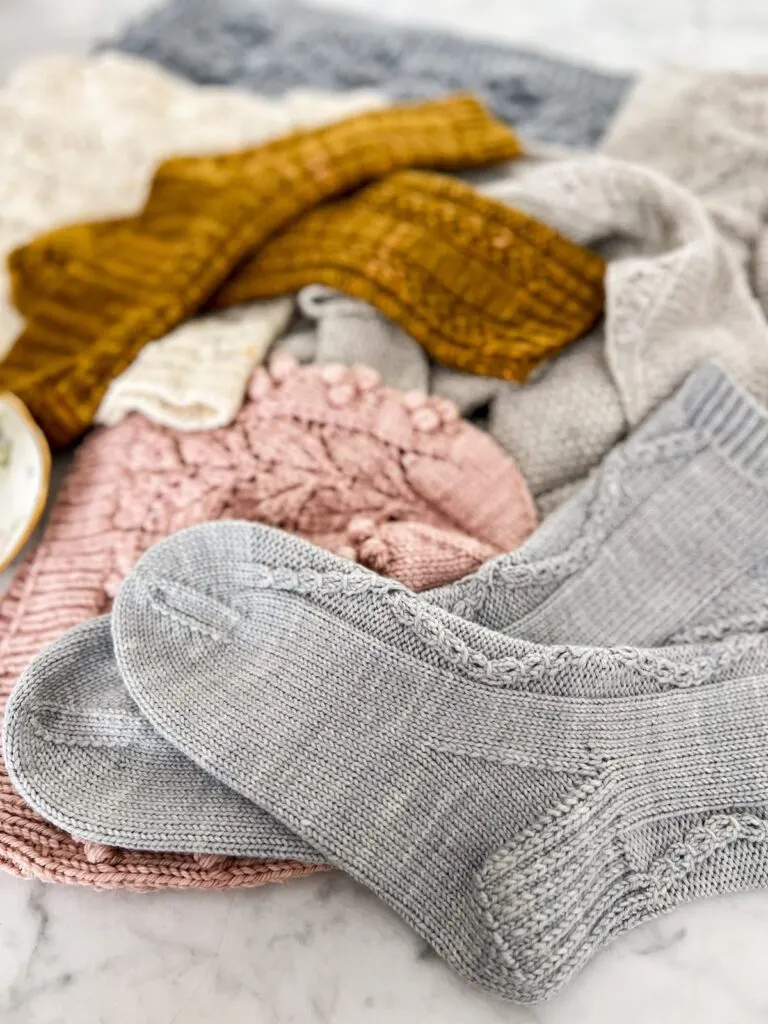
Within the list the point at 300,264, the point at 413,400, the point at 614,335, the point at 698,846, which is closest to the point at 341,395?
the point at 413,400

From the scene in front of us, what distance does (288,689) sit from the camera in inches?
29.7

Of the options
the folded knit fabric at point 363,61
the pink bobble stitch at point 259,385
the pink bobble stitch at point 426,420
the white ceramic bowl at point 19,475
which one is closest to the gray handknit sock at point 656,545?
the pink bobble stitch at point 426,420

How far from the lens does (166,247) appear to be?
1.05 metres

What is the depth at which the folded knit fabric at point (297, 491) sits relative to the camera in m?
0.85

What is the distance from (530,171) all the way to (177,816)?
2.77 feet

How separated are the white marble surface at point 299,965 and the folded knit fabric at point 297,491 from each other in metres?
0.23

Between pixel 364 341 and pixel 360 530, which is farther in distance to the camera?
pixel 364 341

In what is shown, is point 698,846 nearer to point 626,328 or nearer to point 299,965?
point 299,965

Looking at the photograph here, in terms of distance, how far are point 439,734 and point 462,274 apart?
0.50 m

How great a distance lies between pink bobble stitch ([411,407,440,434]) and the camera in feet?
3.04

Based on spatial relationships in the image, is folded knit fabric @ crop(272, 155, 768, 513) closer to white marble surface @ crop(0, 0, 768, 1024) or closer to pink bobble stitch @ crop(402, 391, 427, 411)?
pink bobble stitch @ crop(402, 391, 427, 411)

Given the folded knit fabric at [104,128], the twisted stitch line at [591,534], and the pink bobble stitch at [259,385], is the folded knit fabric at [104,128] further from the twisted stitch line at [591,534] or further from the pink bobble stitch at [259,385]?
the twisted stitch line at [591,534]

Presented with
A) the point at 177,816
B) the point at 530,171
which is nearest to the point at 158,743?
the point at 177,816

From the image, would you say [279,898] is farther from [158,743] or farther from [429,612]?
[429,612]
